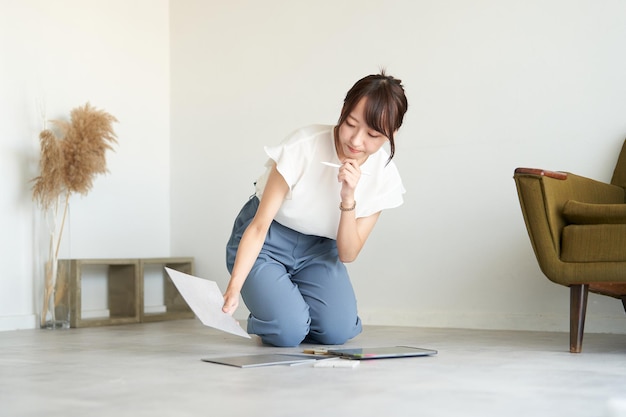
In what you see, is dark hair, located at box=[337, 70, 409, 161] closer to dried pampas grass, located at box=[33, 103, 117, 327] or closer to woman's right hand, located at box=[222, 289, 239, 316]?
woman's right hand, located at box=[222, 289, 239, 316]

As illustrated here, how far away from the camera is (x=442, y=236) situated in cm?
379

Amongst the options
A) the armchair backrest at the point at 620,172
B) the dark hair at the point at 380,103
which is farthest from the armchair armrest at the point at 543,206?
the armchair backrest at the point at 620,172

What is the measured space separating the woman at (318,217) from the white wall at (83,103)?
1.52 metres

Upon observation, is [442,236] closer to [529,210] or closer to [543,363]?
[529,210]

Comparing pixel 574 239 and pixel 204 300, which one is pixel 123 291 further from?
pixel 574 239

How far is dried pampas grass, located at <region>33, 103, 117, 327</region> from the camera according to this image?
3.85 m

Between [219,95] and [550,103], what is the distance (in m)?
1.96

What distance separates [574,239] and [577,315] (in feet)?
0.80

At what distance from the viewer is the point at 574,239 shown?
99.9 inches

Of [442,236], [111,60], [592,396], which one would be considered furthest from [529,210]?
[111,60]

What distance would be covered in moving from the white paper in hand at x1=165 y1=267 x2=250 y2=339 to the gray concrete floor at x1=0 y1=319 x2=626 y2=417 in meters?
0.12

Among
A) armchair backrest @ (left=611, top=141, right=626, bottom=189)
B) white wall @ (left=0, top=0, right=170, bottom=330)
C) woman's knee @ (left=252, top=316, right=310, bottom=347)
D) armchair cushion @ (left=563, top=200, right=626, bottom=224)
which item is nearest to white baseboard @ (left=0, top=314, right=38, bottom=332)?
white wall @ (left=0, top=0, right=170, bottom=330)

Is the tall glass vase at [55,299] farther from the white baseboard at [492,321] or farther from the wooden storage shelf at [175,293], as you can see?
the white baseboard at [492,321]

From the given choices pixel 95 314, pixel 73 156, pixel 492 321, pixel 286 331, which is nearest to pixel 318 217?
pixel 286 331
